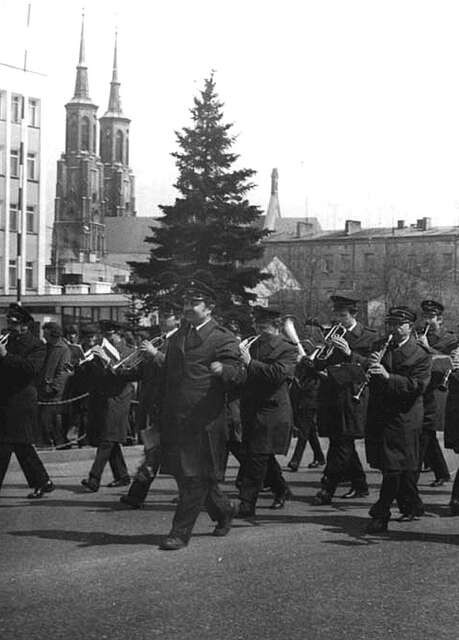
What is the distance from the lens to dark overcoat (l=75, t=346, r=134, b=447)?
12.5m

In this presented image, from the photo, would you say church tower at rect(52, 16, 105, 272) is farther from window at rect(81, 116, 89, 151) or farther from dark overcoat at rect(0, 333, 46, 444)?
dark overcoat at rect(0, 333, 46, 444)

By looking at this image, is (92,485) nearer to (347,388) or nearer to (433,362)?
(347,388)

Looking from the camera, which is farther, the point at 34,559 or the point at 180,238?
the point at 180,238

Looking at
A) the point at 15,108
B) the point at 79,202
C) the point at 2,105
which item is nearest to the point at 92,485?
the point at 2,105

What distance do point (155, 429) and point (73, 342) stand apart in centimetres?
1056

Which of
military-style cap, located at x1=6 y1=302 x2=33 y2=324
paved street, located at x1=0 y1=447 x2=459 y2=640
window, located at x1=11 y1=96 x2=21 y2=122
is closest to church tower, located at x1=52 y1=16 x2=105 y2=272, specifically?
window, located at x1=11 y1=96 x2=21 y2=122

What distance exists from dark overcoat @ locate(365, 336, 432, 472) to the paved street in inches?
23.4

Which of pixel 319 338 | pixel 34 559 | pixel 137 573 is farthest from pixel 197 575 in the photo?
pixel 319 338

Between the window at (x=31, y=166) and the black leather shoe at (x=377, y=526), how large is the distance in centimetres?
4553

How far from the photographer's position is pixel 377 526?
9.80m

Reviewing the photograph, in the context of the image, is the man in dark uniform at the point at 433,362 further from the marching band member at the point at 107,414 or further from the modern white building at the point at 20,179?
the modern white building at the point at 20,179

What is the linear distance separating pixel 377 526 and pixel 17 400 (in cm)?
363

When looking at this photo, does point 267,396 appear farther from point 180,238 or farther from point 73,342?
point 180,238

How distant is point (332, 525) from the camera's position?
10250 millimetres
